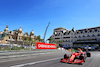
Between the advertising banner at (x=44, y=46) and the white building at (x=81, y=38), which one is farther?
the white building at (x=81, y=38)

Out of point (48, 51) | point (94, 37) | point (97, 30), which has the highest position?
point (97, 30)

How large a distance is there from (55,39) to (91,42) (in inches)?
1057

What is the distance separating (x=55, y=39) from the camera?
67000mm

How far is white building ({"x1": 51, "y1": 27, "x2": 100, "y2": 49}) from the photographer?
49.1 m

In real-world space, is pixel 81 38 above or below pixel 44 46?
above

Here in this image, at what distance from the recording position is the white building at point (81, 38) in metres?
49.1

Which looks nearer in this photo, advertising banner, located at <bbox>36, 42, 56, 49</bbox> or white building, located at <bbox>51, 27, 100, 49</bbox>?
advertising banner, located at <bbox>36, 42, 56, 49</bbox>

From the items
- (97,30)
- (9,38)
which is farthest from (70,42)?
(9,38)

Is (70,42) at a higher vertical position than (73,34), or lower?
lower

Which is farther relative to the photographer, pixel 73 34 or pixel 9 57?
pixel 73 34

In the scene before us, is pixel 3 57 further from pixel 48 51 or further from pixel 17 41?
pixel 17 41

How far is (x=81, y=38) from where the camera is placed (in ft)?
179

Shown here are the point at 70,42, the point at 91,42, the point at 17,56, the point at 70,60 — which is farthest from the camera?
the point at 70,42

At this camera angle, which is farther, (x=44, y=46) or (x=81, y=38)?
(x=81, y=38)
